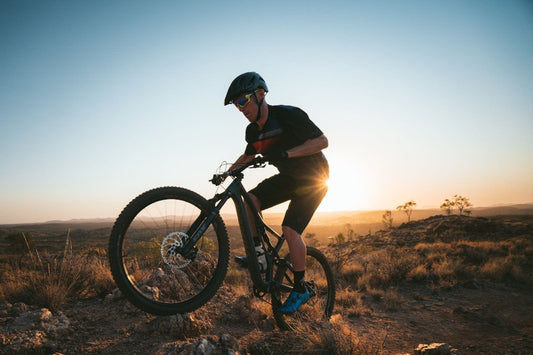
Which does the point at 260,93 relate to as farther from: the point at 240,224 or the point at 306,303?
the point at 306,303

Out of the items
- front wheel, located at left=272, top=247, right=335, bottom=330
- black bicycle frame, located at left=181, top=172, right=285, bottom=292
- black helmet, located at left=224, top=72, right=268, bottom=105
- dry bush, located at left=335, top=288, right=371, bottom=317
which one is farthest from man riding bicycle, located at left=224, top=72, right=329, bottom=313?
dry bush, located at left=335, top=288, right=371, bottom=317

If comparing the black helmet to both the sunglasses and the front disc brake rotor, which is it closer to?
the sunglasses

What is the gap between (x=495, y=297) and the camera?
24.6 ft

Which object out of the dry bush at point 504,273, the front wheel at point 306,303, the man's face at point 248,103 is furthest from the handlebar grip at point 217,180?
the dry bush at point 504,273

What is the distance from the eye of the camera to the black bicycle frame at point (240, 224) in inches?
110

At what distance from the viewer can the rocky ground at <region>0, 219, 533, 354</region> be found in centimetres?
304

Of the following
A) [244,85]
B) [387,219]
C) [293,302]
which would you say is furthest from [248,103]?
[387,219]

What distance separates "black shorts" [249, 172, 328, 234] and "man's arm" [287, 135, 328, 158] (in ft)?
1.73

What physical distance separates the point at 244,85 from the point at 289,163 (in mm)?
1191

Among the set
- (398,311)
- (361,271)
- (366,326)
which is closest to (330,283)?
(366,326)

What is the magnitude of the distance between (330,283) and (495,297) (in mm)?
6231

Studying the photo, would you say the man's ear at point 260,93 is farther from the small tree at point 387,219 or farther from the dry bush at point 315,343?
the small tree at point 387,219

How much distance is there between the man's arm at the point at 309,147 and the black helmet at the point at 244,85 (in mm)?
998

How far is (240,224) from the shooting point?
3.19 metres
